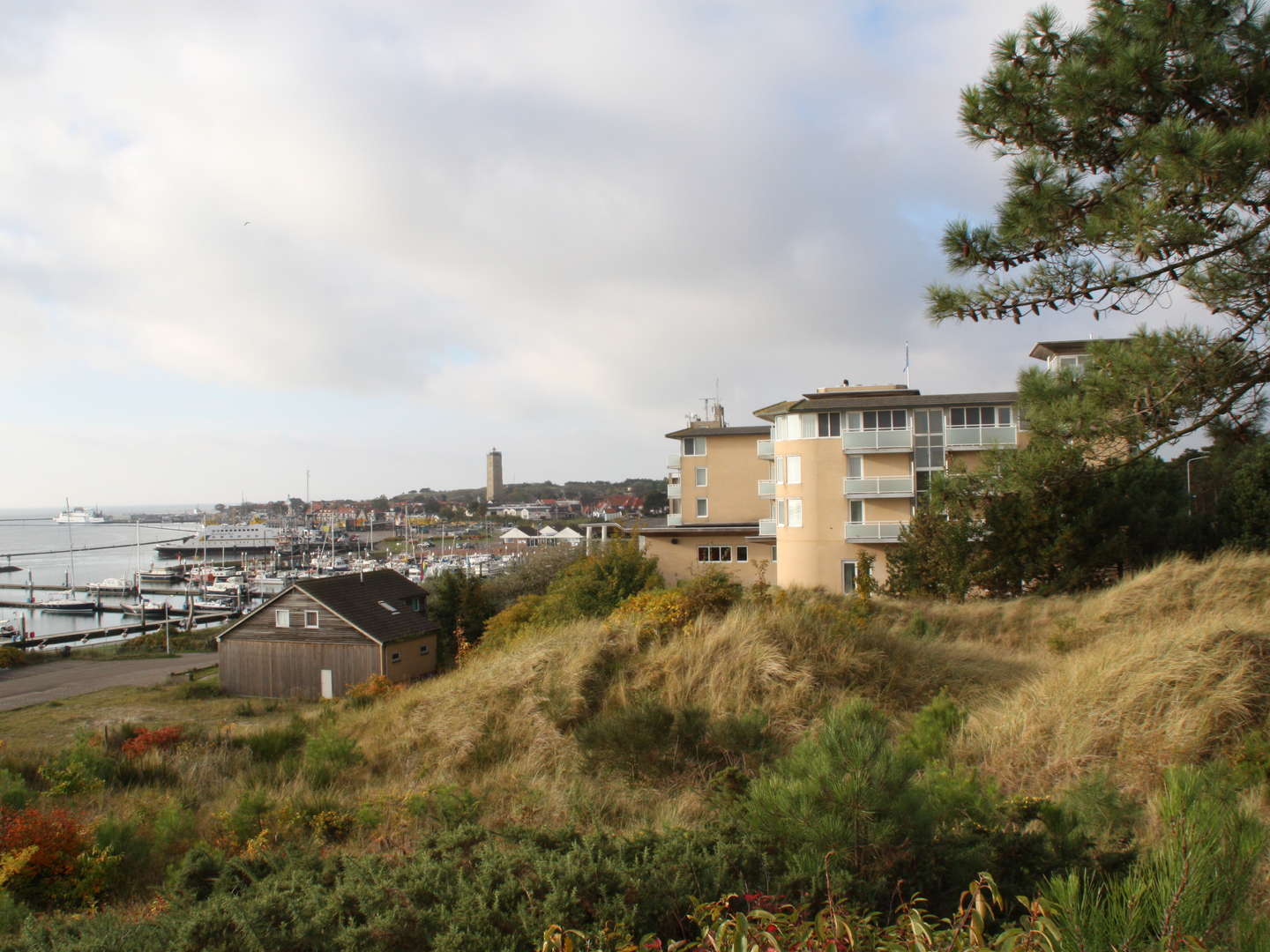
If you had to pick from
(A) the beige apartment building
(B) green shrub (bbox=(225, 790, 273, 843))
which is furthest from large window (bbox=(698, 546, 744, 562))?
(B) green shrub (bbox=(225, 790, 273, 843))

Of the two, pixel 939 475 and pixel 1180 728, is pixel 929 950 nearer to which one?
pixel 1180 728

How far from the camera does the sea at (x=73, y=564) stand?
2746 inches

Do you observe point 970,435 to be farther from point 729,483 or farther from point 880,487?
point 729,483

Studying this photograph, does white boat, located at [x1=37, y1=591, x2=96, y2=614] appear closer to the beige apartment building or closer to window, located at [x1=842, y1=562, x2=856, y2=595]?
the beige apartment building

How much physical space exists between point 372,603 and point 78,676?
13.5 meters

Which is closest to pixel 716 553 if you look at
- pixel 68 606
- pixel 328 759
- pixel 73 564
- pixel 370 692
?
pixel 370 692

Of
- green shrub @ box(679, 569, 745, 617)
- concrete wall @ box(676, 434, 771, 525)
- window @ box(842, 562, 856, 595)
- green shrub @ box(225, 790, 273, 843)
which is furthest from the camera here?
concrete wall @ box(676, 434, 771, 525)

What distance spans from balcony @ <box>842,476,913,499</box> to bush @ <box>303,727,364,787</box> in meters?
26.0

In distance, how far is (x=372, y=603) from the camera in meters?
33.5

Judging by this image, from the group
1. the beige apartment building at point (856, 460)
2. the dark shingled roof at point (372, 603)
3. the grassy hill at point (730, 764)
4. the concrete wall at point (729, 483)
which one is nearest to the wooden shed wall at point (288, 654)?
the dark shingled roof at point (372, 603)

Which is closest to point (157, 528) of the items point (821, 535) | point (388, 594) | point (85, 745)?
point (388, 594)

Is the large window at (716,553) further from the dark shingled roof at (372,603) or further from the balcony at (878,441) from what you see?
the dark shingled roof at (372,603)

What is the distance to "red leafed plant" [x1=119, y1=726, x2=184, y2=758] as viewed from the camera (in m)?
10.4

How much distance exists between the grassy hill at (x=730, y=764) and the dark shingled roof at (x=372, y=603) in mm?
18510
